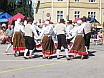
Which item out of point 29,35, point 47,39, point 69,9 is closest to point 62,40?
point 47,39

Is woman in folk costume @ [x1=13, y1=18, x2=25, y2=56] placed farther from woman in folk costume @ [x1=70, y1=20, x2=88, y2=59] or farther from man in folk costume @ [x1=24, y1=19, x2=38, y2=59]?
woman in folk costume @ [x1=70, y1=20, x2=88, y2=59]

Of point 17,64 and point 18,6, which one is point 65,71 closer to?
point 17,64

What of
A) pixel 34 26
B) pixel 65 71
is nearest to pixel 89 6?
pixel 34 26

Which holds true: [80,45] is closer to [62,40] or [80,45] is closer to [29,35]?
[62,40]

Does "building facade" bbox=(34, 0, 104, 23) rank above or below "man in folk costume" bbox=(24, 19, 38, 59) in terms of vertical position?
above

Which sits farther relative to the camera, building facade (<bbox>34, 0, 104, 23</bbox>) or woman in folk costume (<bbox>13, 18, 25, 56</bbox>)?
building facade (<bbox>34, 0, 104, 23</bbox>)

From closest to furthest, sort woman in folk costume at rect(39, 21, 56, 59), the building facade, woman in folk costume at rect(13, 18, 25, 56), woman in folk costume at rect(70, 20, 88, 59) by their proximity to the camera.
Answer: woman in folk costume at rect(39, 21, 56, 59) < woman in folk costume at rect(70, 20, 88, 59) < woman in folk costume at rect(13, 18, 25, 56) < the building facade

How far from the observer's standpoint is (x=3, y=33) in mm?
32906

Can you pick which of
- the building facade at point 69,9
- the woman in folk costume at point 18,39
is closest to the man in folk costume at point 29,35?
the woman in folk costume at point 18,39

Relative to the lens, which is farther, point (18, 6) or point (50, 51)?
point (18, 6)

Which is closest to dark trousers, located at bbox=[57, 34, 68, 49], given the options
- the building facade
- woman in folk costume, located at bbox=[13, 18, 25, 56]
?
woman in folk costume, located at bbox=[13, 18, 25, 56]

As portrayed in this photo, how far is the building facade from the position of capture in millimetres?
64125

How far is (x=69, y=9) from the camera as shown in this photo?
211ft

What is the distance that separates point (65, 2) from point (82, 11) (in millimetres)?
3213
